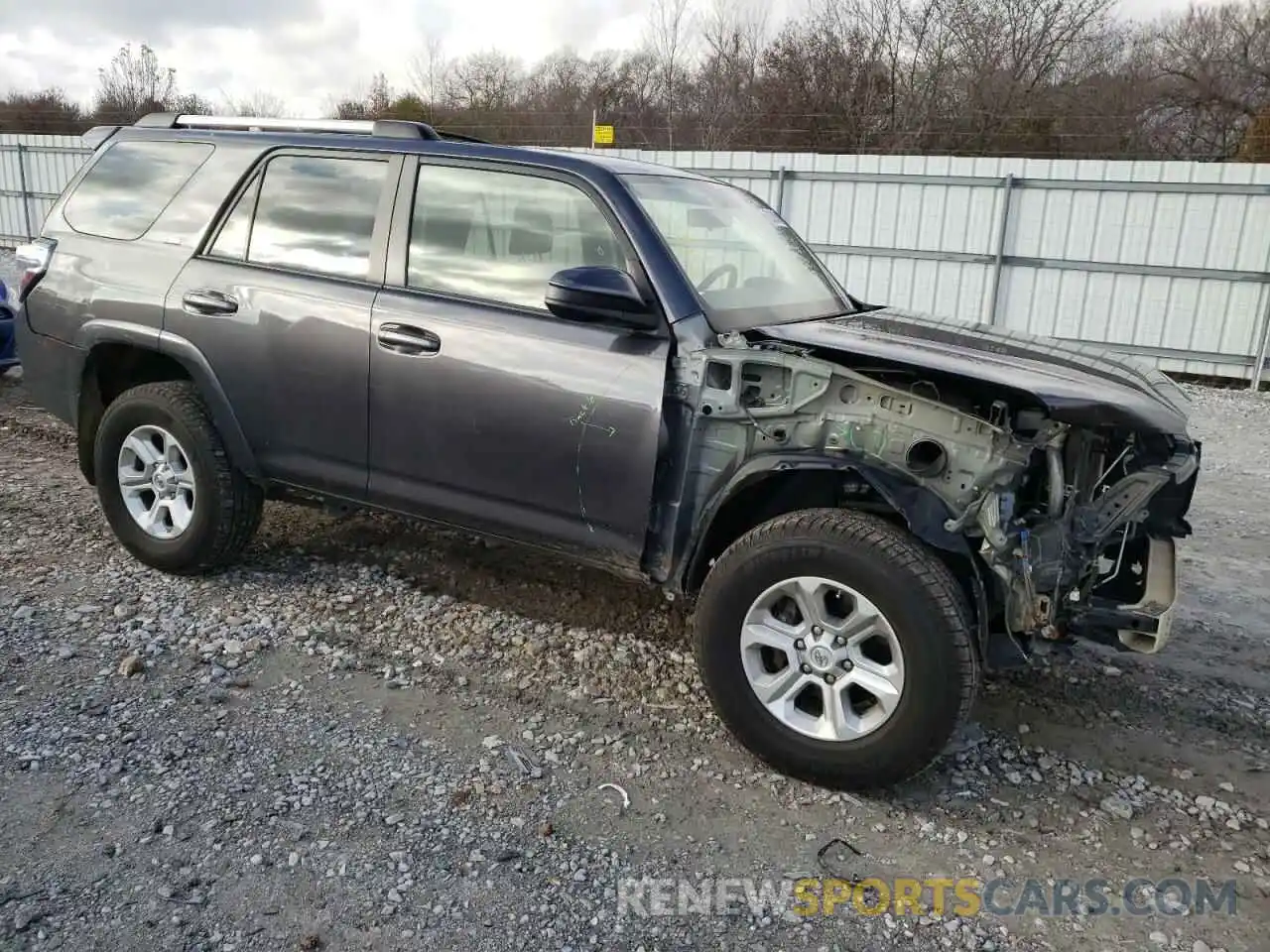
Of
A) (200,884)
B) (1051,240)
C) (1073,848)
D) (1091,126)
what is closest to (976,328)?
(1073,848)

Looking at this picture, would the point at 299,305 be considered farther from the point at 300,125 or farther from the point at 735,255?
the point at 735,255

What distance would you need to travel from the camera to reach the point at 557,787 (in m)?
3.05

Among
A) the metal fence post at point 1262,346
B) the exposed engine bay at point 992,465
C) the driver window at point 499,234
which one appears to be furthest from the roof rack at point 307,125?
the metal fence post at point 1262,346

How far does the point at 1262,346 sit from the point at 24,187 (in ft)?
63.5

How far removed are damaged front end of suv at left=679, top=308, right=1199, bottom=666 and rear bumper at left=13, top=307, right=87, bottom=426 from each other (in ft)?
9.85

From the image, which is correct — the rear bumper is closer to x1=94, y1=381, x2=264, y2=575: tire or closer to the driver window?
x1=94, y1=381, x2=264, y2=575: tire

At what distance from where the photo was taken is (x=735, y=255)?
12.8 ft

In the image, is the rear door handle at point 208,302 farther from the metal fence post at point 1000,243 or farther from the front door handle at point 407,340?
the metal fence post at point 1000,243

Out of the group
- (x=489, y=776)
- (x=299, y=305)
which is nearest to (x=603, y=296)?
(x=299, y=305)

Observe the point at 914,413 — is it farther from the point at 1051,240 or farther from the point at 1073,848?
the point at 1051,240

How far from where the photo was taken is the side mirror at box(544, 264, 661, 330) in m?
3.20

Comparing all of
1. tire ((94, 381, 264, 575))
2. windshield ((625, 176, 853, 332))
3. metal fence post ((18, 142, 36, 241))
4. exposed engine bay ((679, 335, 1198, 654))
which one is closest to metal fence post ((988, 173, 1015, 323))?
windshield ((625, 176, 853, 332))

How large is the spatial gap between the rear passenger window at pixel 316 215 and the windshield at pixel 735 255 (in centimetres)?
108

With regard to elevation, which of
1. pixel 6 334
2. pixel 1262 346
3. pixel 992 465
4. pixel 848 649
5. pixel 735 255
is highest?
pixel 735 255
